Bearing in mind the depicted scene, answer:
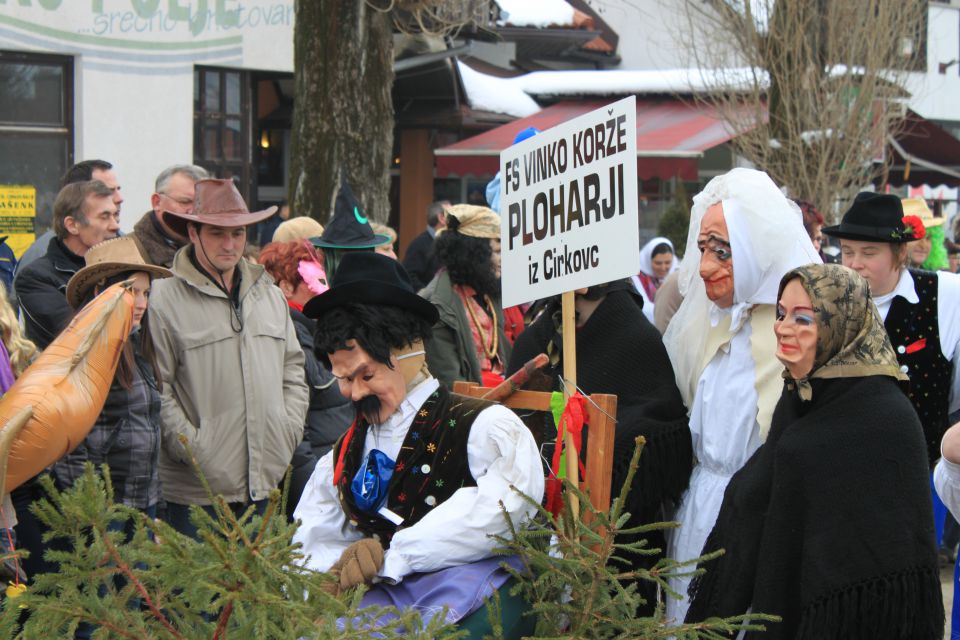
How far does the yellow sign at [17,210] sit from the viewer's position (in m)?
10.8

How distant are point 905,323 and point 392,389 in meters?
2.66

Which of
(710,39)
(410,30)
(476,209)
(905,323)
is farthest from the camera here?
(710,39)

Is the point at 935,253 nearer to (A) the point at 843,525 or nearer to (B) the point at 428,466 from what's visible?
(A) the point at 843,525

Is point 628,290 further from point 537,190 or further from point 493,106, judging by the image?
point 493,106

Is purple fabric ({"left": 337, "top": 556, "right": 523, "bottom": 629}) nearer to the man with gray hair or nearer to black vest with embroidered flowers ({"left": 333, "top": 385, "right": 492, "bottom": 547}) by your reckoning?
black vest with embroidered flowers ({"left": 333, "top": 385, "right": 492, "bottom": 547})

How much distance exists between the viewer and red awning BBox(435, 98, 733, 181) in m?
15.4

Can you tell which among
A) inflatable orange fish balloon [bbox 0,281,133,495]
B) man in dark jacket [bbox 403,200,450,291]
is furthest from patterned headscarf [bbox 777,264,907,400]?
man in dark jacket [bbox 403,200,450,291]

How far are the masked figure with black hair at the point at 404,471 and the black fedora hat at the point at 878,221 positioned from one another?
2341mm

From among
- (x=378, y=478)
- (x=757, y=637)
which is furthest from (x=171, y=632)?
(x=757, y=637)

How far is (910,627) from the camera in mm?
3219

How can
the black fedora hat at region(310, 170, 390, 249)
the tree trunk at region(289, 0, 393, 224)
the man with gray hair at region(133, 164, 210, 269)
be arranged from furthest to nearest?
the tree trunk at region(289, 0, 393, 224)
the black fedora hat at region(310, 170, 390, 249)
the man with gray hair at region(133, 164, 210, 269)

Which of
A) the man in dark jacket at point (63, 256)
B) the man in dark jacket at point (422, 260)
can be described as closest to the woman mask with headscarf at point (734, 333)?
the man in dark jacket at point (63, 256)

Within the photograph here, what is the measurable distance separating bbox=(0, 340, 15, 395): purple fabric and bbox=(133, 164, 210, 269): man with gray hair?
1.24 m

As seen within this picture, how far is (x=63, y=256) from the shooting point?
5320 mm
